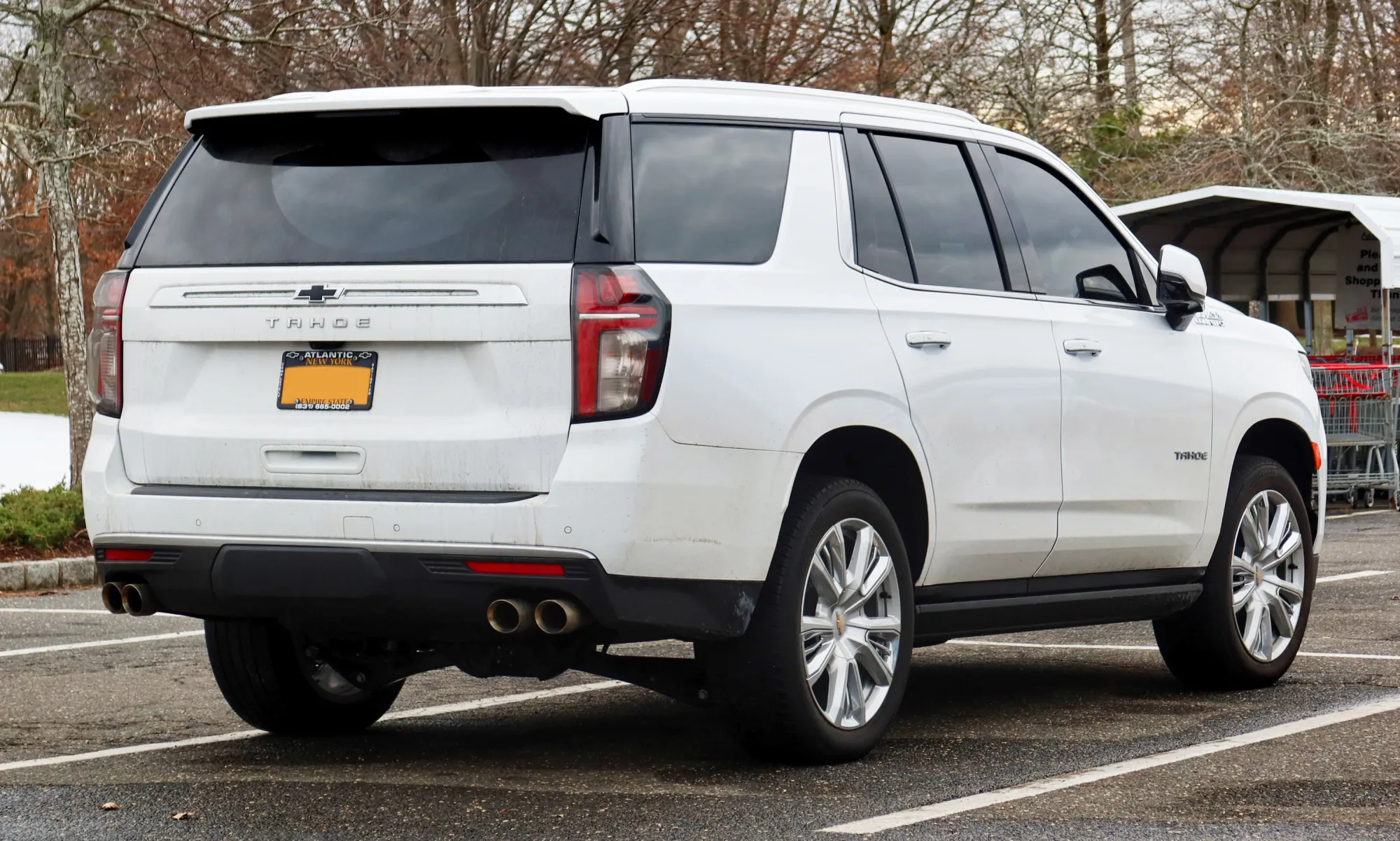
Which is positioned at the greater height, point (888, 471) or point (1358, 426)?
point (888, 471)

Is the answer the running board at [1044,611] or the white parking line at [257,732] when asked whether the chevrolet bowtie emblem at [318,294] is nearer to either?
the white parking line at [257,732]

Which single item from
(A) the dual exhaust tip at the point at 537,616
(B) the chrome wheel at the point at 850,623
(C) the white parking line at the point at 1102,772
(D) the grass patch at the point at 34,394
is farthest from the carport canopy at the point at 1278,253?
(D) the grass patch at the point at 34,394

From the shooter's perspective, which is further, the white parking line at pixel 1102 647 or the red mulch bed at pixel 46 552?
the red mulch bed at pixel 46 552

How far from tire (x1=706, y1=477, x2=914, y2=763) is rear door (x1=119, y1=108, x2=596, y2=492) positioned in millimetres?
774

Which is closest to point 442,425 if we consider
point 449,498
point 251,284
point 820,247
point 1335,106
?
point 449,498

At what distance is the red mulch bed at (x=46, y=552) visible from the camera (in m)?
12.6

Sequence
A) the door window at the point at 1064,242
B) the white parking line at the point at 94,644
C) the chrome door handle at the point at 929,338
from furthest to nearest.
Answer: the white parking line at the point at 94,644
the door window at the point at 1064,242
the chrome door handle at the point at 929,338

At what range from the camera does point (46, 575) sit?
40.7 ft

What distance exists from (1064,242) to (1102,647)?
8.39 ft

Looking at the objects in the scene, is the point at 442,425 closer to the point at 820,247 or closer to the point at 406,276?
the point at 406,276

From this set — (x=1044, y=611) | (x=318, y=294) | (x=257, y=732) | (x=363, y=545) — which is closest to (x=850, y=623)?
(x=1044, y=611)

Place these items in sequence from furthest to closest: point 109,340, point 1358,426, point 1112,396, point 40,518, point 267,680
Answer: point 1358,426
point 40,518
point 1112,396
point 267,680
point 109,340

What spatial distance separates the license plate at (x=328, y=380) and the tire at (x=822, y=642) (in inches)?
46.5

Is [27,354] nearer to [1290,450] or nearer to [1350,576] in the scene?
[1350,576]
